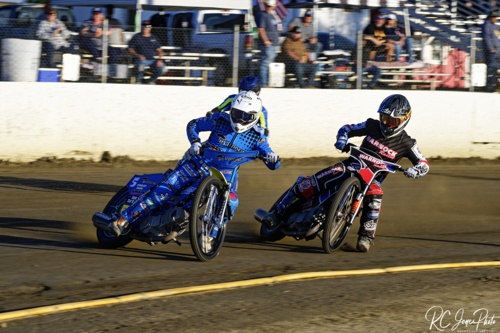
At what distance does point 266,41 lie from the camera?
18.3 metres

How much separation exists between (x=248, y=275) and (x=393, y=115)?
269 centimetres

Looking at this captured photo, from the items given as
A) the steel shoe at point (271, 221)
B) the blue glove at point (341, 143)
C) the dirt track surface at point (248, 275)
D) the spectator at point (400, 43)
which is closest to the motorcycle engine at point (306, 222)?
the steel shoe at point (271, 221)

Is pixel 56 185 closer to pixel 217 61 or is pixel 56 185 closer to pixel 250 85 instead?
pixel 250 85

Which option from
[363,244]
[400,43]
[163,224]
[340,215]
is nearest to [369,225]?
[363,244]

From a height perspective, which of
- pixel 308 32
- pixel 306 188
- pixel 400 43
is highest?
pixel 308 32

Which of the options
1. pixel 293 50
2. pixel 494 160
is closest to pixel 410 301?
pixel 293 50

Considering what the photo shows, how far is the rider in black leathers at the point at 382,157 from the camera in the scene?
9914 mm

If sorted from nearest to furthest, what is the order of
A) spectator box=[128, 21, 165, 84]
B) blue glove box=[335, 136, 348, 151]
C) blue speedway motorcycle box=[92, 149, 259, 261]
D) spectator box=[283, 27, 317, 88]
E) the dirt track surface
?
the dirt track surface → blue speedway motorcycle box=[92, 149, 259, 261] → blue glove box=[335, 136, 348, 151] → spectator box=[128, 21, 165, 84] → spectator box=[283, 27, 317, 88]

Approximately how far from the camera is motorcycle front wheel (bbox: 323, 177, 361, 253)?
370 inches

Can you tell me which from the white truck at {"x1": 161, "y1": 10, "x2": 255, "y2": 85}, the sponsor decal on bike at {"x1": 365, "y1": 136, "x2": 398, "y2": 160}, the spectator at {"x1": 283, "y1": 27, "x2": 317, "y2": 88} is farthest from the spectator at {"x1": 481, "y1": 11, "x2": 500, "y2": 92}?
the sponsor decal on bike at {"x1": 365, "y1": 136, "x2": 398, "y2": 160}

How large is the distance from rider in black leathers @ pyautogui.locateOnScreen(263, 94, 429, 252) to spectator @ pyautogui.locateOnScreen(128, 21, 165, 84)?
7764mm

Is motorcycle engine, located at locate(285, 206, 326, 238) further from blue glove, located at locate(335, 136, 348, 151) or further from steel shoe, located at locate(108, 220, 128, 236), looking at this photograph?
steel shoe, located at locate(108, 220, 128, 236)

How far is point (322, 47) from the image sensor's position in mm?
19000

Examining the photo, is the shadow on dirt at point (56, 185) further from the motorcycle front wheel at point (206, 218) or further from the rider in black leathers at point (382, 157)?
the motorcycle front wheel at point (206, 218)
